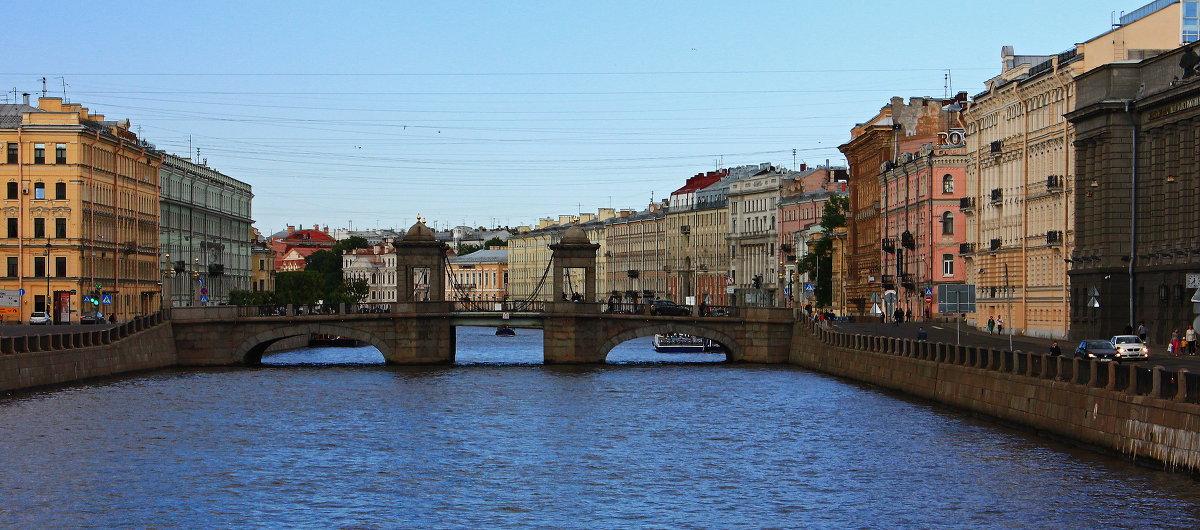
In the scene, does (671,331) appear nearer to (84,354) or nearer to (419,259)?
(419,259)

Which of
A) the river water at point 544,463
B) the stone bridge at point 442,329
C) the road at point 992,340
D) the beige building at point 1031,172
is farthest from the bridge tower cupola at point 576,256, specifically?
the beige building at point 1031,172

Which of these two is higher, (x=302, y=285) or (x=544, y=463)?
(x=302, y=285)

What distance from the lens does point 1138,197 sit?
6372 cm

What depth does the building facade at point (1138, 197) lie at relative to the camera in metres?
58.5

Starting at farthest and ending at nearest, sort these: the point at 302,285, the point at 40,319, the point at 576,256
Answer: the point at 302,285
the point at 40,319
the point at 576,256

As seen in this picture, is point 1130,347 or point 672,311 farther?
point 672,311

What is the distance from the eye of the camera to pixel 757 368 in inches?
3226

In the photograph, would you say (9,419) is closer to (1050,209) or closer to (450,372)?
(450,372)

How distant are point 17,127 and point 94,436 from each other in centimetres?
5628

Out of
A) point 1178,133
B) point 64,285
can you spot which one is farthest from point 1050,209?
point 64,285

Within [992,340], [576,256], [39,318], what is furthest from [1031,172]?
[39,318]

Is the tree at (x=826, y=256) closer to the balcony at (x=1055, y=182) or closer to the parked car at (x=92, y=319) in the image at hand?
the parked car at (x=92, y=319)

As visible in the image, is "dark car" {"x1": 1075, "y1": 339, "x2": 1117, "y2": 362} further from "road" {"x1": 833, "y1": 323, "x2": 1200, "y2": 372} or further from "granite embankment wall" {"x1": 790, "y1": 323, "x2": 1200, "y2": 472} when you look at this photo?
"granite embankment wall" {"x1": 790, "y1": 323, "x2": 1200, "y2": 472}

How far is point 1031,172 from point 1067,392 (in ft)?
128
